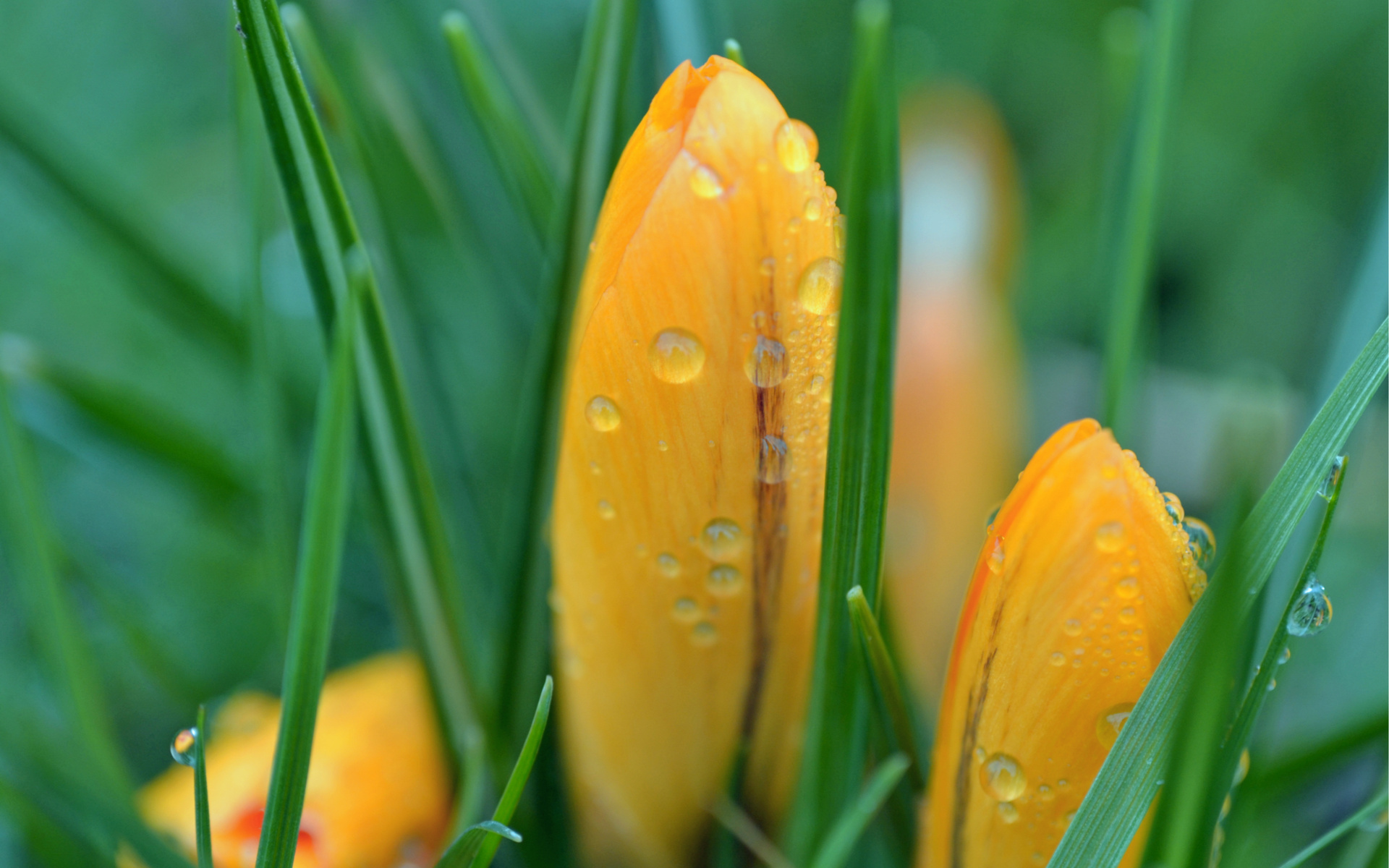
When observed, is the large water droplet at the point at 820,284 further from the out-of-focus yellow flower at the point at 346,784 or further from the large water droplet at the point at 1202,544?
the out-of-focus yellow flower at the point at 346,784

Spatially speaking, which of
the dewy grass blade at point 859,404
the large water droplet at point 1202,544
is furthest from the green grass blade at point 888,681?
the large water droplet at point 1202,544

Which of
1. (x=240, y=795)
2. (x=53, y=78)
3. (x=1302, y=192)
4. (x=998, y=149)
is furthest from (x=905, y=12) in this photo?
(x=240, y=795)

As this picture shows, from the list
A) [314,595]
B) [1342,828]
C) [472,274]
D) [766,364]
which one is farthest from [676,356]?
[472,274]

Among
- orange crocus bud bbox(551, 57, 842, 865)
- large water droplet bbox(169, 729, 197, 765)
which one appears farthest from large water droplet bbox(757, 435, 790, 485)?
large water droplet bbox(169, 729, 197, 765)

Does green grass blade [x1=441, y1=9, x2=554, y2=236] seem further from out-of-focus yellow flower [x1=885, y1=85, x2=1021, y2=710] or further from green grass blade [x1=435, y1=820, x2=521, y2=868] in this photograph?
green grass blade [x1=435, y1=820, x2=521, y2=868]

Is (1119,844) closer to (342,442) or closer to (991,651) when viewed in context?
(991,651)

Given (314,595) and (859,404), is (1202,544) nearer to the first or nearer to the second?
(859,404)

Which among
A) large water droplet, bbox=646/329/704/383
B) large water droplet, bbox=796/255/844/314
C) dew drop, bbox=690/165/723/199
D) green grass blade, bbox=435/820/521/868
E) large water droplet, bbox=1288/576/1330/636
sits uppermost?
dew drop, bbox=690/165/723/199
